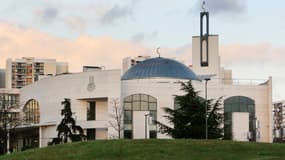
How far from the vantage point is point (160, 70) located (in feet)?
303

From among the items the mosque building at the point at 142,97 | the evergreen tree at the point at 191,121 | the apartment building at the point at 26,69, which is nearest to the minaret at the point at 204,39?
the mosque building at the point at 142,97

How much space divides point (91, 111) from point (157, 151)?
5851cm

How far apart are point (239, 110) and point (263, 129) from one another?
502 cm

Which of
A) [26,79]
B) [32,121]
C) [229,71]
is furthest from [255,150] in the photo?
[26,79]

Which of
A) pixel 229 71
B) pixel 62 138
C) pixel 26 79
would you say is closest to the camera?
pixel 62 138

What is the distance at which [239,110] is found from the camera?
305 ft

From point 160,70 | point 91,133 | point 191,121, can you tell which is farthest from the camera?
point 160,70

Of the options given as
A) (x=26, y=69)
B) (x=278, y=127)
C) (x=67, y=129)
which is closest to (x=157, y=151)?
(x=67, y=129)

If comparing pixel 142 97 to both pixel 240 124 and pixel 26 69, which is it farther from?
pixel 26 69

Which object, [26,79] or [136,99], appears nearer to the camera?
[136,99]

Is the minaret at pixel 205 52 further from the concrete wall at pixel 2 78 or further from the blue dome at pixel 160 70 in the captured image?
the concrete wall at pixel 2 78

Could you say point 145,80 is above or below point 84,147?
above

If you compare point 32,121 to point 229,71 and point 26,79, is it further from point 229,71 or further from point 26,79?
point 26,79

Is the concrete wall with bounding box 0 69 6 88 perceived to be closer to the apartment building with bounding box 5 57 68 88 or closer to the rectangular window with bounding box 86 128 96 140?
the apartment building with bounding box 5 57 68 88
